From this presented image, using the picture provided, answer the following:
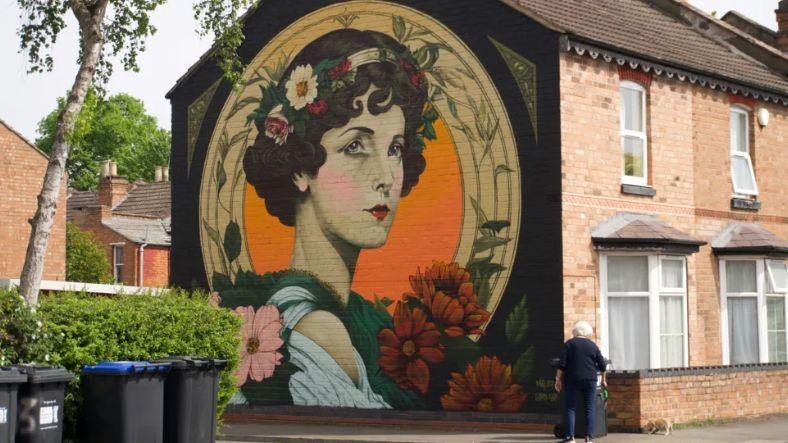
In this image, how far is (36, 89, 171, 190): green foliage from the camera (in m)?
79.2

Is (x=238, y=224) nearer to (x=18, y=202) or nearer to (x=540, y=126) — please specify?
(x=540, y=126)

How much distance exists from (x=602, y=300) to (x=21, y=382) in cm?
1119

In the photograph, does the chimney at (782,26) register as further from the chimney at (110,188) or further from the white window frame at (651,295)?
the chimney at (110,188)

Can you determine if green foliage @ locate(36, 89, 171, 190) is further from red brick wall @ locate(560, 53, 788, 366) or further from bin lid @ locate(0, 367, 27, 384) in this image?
bin lid @ locate(0, 367, 27, 384)

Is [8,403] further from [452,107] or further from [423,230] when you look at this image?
[452,107]

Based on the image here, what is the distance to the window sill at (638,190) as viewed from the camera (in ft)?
76.8

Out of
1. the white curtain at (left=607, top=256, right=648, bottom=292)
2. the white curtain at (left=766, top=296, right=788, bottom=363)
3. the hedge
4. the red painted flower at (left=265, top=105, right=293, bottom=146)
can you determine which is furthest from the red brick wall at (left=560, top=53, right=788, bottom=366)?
the hedge

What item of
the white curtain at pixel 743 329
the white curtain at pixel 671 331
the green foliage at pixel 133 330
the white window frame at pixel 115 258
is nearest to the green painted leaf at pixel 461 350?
the white curtain at pixel 671 331

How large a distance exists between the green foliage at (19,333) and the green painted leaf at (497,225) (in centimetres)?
908

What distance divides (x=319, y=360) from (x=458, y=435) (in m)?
3.82

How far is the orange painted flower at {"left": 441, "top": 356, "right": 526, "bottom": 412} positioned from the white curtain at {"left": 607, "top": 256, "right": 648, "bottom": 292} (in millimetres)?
2354

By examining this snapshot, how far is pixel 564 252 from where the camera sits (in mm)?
22031

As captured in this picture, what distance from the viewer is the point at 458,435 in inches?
847

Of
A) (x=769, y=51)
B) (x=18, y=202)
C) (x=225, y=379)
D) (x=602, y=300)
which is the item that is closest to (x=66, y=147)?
(x=225, y=379)
